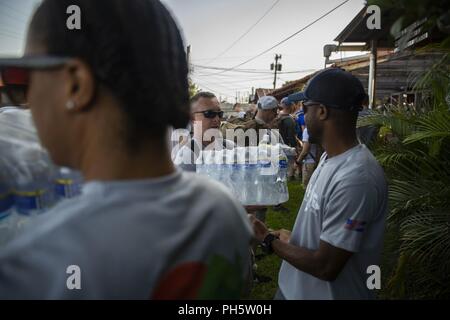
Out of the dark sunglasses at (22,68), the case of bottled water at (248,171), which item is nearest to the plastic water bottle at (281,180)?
the case of bottled water at (248,171)

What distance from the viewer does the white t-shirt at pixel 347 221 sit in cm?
165

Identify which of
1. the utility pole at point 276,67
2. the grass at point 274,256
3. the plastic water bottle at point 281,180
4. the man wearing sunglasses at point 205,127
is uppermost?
the utility pole at point 276,67

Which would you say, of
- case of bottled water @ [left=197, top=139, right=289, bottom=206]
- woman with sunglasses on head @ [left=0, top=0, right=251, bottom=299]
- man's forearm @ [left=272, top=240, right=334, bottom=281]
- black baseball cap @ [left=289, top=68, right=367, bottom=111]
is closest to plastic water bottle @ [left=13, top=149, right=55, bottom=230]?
woman with sunglasses on head @ [left=0, top=0, right=251, bottom=299]

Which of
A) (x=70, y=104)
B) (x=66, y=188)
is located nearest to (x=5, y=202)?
(x=66, y=188)

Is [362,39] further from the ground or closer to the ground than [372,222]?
further from the ground

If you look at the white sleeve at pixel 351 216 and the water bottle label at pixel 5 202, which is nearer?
the water bottle label at pixel 5 202

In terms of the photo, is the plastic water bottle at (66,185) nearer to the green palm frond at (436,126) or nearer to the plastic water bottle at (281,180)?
the plastic water bottle at (281,180)

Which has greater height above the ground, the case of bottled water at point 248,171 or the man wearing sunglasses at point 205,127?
the man wearing sunglasses at point 205,127
